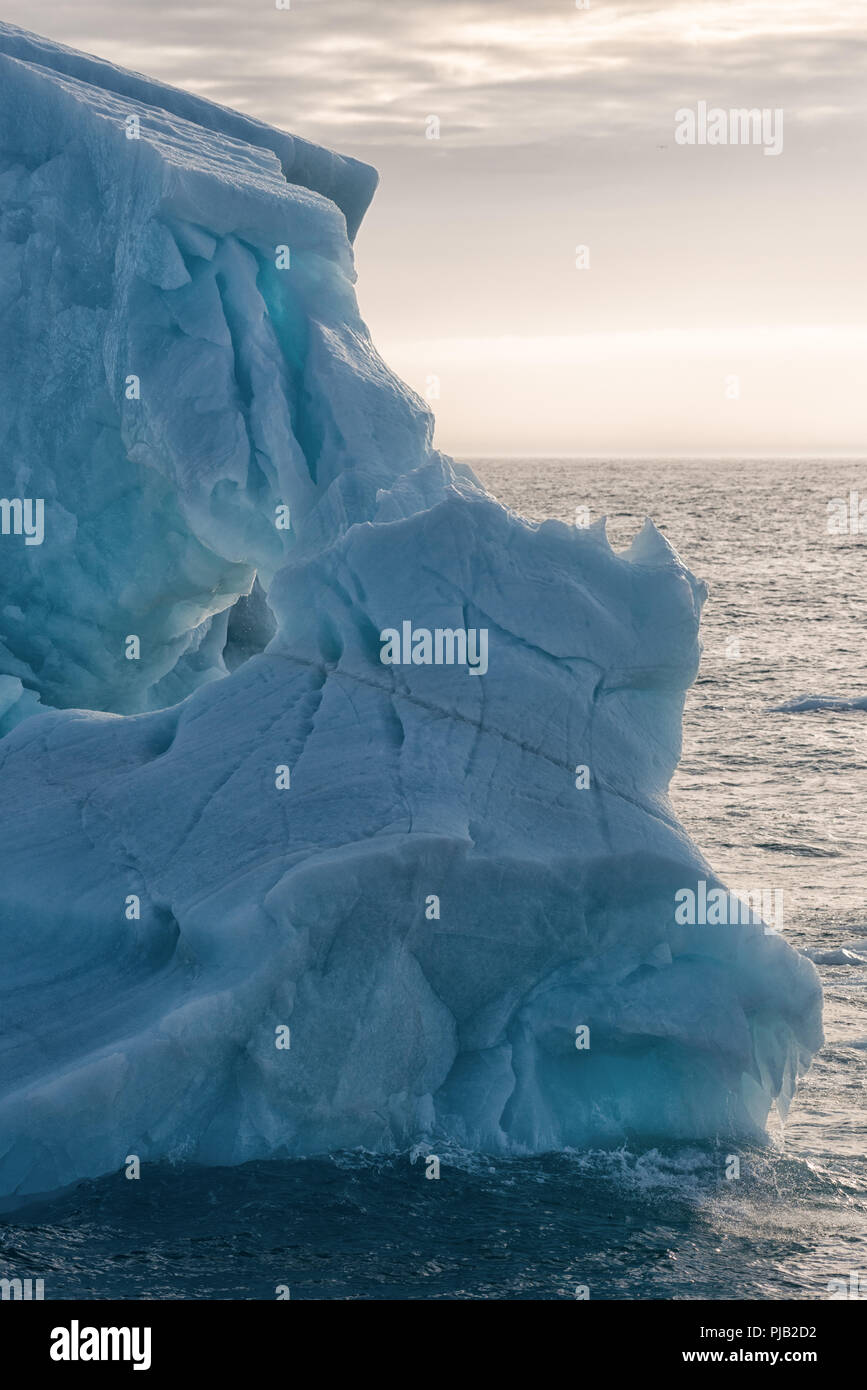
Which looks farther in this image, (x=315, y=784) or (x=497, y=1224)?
(x=315, y=784)

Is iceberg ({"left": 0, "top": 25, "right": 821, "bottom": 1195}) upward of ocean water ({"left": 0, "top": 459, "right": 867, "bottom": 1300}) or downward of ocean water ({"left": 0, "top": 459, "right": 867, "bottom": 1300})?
upward

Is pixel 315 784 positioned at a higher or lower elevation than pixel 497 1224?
higher

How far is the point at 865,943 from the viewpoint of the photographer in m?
14.1

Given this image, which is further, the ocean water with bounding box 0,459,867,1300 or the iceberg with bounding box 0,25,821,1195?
the iceberg with bounding box 0,25,821,1195

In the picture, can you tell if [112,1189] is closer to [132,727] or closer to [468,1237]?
[468,1237]

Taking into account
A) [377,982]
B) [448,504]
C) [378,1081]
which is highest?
[448,504]

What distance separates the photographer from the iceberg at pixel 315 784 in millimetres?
9172

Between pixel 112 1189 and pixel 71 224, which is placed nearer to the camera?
pixel 112 1189

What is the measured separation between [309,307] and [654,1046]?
7216 millimetres

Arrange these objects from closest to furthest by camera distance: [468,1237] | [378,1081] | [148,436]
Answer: [468,1237]
[378,1081]
[148,436]

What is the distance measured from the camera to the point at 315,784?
9.93 meters

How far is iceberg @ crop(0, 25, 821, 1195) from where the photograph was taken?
9172mm

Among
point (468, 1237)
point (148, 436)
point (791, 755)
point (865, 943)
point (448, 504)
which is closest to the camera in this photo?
point (468, 1237)

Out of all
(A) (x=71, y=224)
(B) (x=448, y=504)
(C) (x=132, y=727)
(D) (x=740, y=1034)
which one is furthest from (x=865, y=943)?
(A) (x=71, y=224)
